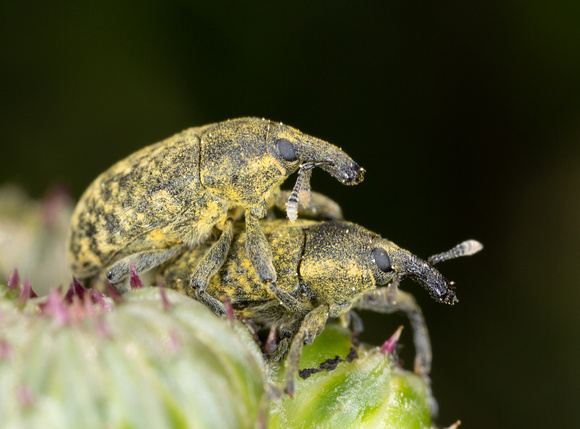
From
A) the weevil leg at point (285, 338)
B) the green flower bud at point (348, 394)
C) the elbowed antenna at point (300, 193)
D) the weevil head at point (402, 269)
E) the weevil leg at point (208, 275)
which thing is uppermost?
the elbowed antenna at point (300, 193)

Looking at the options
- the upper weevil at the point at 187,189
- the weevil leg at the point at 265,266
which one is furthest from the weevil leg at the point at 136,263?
the weevil leg at the point at 265,266

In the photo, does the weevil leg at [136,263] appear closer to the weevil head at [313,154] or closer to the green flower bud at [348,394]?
the weevil head at [313,154]

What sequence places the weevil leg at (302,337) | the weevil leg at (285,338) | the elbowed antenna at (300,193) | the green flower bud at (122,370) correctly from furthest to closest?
the elbowed antenna at (300,193) → the weevil leg at (285,338) → the weevil leg at (302,337) → the green flower bud at (122,370)

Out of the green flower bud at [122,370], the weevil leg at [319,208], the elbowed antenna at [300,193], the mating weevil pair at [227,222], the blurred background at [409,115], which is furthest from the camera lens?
the blurred background at [409,115]

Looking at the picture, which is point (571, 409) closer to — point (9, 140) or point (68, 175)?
point (68, 175)

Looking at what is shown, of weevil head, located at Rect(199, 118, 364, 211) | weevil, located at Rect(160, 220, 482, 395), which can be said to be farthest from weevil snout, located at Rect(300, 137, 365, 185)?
weevil, located at Rect(160, 220, 482, 395)

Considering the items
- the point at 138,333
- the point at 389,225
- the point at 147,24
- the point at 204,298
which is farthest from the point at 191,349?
the point at 147,24
